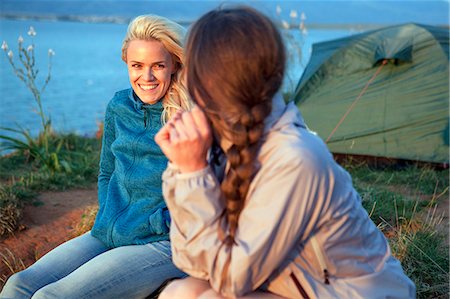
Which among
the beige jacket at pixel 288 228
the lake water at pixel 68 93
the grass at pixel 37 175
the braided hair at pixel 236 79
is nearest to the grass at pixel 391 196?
the grass at pixel 37 175

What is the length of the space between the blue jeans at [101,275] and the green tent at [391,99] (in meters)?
3.79

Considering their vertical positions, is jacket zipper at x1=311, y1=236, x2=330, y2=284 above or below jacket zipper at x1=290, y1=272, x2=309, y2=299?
above

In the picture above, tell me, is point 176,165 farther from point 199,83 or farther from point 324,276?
point 324,276

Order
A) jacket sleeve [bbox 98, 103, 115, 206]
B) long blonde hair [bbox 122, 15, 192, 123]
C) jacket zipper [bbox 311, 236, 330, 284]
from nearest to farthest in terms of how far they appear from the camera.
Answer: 1. jacket zipper [bbox 311, 236, 330, 284]
2. long blonde hair [bbox 122, 15, 192, 123]
3. jacket sleeve [bbox 98, 103, 115, 206]

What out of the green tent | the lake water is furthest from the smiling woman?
the lake water

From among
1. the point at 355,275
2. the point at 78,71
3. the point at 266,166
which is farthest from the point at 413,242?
the point at 78,71

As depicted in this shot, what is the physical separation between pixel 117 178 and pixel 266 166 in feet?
4.35

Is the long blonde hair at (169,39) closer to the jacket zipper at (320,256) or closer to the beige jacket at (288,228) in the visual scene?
the beige jacket at (288,228)

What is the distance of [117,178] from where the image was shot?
2.94m

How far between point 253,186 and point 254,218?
11 cm

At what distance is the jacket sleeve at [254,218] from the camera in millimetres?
1731

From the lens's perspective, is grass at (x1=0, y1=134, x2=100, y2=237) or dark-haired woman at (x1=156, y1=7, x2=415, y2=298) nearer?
dark-haired woman at (x1=156, y1=7, x2=415, y2=298)

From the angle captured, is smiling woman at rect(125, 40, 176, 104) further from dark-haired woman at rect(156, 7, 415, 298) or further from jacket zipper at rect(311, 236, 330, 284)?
jacket zipper at rect(311, 236, 330, 284)

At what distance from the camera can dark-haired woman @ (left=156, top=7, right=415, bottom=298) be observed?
A: 1748 millimetres
